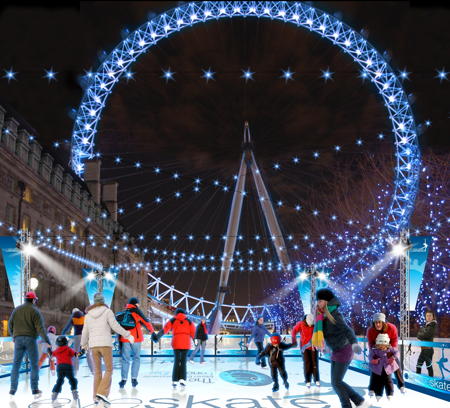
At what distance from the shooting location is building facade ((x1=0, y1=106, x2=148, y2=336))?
38.0 meters

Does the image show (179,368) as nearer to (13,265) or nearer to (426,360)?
(426,360)

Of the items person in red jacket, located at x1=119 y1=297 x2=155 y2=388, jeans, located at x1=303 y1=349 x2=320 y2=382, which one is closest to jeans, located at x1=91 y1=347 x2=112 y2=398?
person in red jacket, located at x1=119 y1=297 x2=155 y2=388

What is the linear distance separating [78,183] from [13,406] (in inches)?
1941

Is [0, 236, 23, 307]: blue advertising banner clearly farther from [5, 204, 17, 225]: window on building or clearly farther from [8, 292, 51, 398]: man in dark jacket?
[5, 204, 17, 225]: window on building

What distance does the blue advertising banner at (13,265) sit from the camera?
2086 centimetres

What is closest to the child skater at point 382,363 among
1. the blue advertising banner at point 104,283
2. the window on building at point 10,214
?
the blue advertising banner at point 104,283

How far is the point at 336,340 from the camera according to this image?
26.7 feet

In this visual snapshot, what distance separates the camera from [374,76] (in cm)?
3312

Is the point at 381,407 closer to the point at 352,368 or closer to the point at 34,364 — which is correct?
the point at 34,364

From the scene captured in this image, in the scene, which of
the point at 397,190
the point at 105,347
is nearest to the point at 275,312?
A: the point at 397,190

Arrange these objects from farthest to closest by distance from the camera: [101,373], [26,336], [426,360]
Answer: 1. [426,360]
2. [26,336]
3. [101,373]

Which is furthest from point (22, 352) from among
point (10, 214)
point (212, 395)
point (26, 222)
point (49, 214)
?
point (49, 214)

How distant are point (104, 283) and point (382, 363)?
72.8 feet

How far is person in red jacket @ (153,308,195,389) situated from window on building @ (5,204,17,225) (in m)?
28.8
